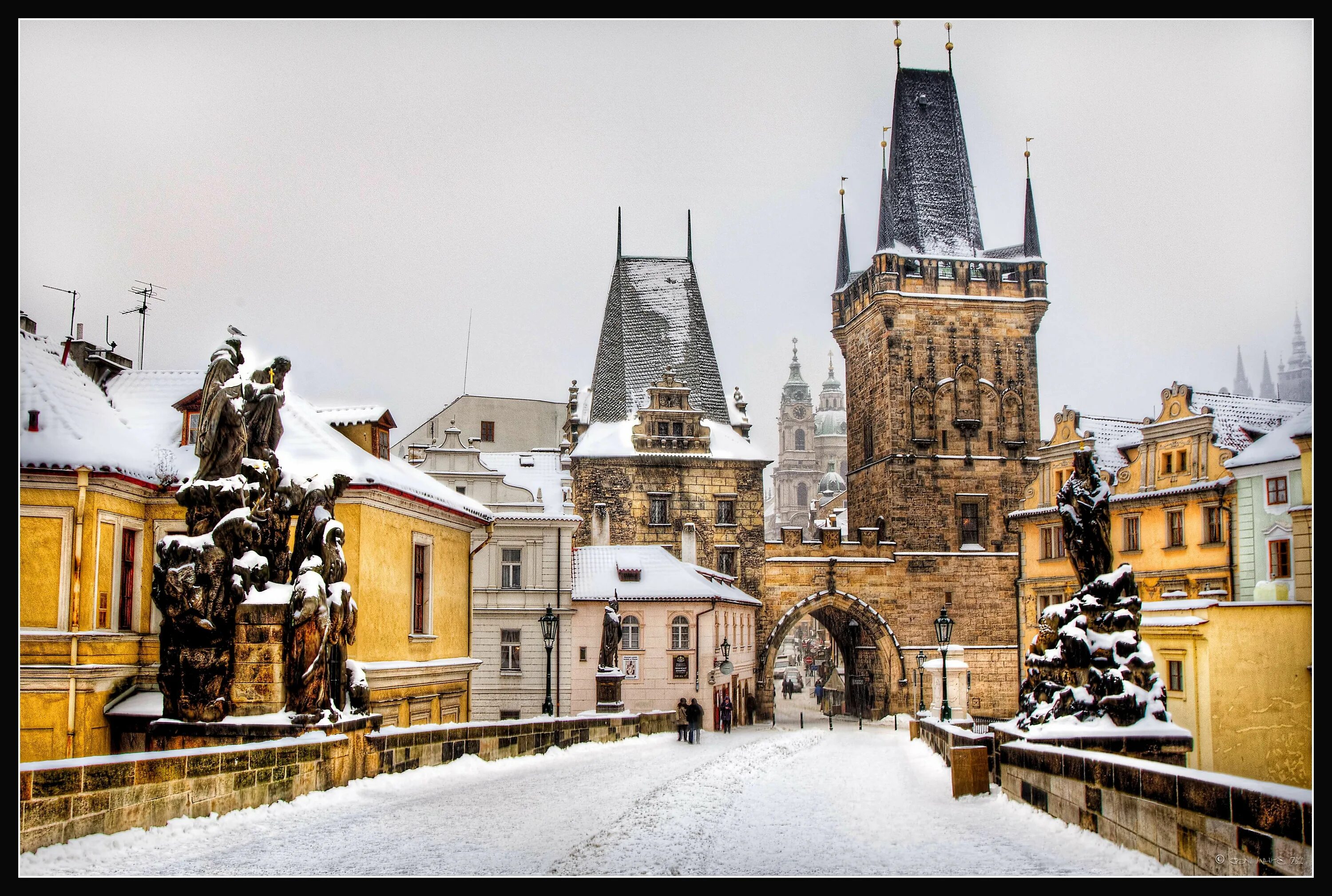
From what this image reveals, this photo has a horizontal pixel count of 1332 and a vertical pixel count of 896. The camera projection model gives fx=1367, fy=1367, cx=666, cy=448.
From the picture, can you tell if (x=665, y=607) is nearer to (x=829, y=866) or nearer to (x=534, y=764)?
(x=534, y=764)

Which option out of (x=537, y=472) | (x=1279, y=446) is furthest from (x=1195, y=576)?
(x=537, y=472)

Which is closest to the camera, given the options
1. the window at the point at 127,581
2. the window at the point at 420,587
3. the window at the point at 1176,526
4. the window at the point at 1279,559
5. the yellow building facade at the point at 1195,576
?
the yellow building facade at the point at 1195,576

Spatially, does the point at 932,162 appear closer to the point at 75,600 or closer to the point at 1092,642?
the point at 1092,642

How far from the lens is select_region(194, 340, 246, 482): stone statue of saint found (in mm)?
11039

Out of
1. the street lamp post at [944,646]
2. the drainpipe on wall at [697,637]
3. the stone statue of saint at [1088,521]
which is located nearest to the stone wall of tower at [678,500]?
the drainpipe on wall at [697,637]

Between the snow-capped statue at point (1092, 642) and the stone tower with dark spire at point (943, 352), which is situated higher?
the stone tower with dark spire at point (943, 352)

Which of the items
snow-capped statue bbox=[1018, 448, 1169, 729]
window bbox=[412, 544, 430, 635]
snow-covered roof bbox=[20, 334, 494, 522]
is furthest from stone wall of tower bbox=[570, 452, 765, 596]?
snow-capped statue bbox=[1018, 448, 1169, 729]

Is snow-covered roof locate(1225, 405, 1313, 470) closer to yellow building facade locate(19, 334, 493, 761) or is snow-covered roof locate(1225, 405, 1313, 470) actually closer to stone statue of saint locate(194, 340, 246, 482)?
stone statue of saint locate(194, 340, 246, 482)

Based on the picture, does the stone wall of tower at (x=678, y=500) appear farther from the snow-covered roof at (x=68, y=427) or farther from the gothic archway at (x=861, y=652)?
the snow-covered roof at (x=68, y=427)

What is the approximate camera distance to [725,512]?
1682 inches

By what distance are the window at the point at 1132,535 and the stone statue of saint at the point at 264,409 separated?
21.9 meters

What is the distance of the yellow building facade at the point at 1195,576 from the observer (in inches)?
534

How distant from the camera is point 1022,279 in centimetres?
4612

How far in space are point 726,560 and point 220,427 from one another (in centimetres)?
3247
